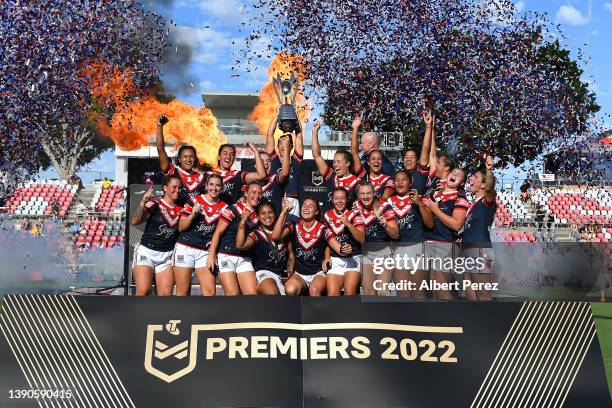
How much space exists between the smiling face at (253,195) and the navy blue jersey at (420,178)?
7.01ft

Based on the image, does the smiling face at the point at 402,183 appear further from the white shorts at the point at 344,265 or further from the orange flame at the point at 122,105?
the orange flame at the point at 122,105

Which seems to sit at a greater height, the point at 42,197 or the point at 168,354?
the point at 42,197

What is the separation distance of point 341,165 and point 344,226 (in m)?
1.13

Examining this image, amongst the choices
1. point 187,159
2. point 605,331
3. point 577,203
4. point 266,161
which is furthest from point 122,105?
point 187,159

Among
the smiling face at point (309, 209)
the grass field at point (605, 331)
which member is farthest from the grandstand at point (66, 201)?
the smiling face at point (309, 209)

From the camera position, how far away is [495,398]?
5664 millimetres

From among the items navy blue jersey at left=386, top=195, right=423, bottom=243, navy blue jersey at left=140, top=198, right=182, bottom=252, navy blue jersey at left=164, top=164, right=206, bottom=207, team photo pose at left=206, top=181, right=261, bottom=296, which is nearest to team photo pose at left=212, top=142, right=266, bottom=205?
navy blue jersey at left=164, top=164, right=206, bottom=207

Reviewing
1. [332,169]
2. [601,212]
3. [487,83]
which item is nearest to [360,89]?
[487,83]

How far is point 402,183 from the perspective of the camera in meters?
7.43

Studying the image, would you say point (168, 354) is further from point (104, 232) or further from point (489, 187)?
point (104, 232)

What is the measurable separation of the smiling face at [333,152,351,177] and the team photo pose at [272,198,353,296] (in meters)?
0.92

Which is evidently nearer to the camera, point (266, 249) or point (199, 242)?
point (266, 249)

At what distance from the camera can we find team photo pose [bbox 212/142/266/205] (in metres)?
8.56

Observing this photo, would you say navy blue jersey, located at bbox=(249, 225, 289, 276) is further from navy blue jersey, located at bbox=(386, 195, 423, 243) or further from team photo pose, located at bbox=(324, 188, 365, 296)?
navy blue jersey, located at bbox=(386, 195, 423, 243)
